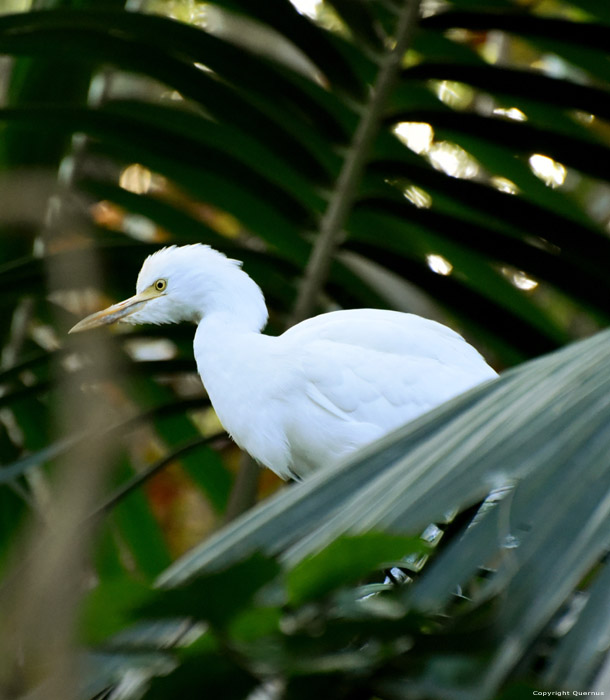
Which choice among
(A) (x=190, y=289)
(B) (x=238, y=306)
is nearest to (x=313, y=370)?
(B) (x=238, y=306)

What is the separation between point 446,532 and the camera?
964 millimetres

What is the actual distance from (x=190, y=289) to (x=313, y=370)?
1.07ft

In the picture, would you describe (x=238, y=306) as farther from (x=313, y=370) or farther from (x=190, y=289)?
(x=313, y=370)

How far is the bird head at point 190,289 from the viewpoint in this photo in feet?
6.18

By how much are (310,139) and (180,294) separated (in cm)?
41

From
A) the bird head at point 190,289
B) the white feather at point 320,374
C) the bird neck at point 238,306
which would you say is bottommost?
the white feather at point 320,374

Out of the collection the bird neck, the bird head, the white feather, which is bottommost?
the white feather

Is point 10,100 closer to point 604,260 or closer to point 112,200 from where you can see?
point 112,200

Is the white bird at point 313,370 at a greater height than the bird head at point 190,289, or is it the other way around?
the bird head at point 190,289

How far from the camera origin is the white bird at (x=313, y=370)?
5.90 feet

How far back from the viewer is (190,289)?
6.35 feet

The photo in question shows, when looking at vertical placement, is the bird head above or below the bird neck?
above

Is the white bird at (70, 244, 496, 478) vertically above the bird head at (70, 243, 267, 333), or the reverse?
the bird head at (70, 243, 267, 333)

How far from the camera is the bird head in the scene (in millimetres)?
1885
